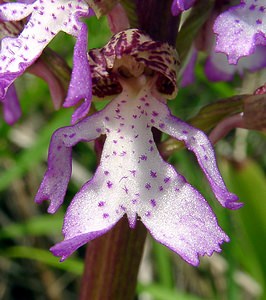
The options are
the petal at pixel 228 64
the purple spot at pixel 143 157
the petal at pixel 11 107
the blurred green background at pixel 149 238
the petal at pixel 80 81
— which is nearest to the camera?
the petal at pixel 80 81

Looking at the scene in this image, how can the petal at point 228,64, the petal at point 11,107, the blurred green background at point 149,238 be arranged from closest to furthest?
the petal at point 11,107
the petal at point 228,64
the blurred green background at point 149,238

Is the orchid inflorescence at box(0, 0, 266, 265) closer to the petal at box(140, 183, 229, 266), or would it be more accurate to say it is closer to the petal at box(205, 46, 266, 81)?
the petal at box(140, 183, 229, 266)

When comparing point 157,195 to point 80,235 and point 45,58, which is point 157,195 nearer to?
point 80,235

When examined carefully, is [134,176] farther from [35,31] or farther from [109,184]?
[35,31]

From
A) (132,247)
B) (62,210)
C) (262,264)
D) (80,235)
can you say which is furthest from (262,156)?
(80,235)

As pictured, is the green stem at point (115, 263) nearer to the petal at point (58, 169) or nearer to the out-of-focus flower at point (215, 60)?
the petal at point (58, 169)

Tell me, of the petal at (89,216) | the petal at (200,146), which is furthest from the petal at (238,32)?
the petal at (89,216)
